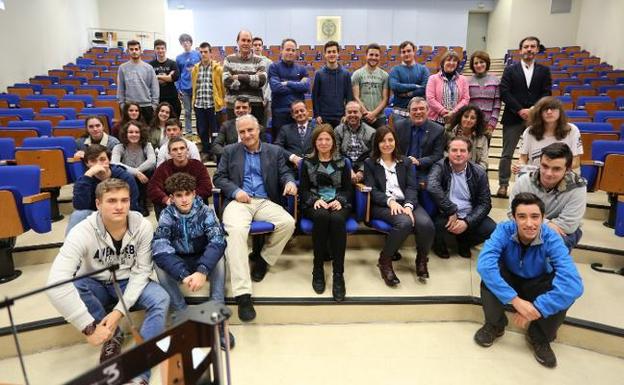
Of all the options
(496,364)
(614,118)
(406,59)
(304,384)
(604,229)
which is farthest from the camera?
(614,118)

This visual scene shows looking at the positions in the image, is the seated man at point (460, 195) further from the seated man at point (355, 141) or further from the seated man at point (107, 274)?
the seated man at point (107, 274)

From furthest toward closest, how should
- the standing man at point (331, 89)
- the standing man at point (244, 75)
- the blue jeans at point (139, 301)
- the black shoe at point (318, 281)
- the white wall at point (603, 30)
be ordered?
the white wall at point (603, 30)
the standing man at point (244, 75)
the standing man at point (331, 89)
the black shoe at point (318, 281)
the blue jeans at point (139, 301)

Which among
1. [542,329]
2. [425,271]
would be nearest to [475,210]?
[425,271]

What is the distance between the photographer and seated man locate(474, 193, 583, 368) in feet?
6.24

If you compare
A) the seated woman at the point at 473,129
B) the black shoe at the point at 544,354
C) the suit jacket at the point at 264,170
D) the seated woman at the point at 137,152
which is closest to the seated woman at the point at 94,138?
the seated woman at the point at 137,152

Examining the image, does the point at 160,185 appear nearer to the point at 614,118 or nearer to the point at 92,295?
the point at 92,295

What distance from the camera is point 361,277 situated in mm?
2605

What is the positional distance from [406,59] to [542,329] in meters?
2.38

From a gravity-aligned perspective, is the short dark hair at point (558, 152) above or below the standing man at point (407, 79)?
below

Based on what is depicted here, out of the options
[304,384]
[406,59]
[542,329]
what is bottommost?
[304,384]

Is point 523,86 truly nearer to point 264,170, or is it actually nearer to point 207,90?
point 264,170

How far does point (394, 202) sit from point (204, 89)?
97.3 inches

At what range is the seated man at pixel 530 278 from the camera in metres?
1.90

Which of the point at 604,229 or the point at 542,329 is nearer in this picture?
the point at 542,329
